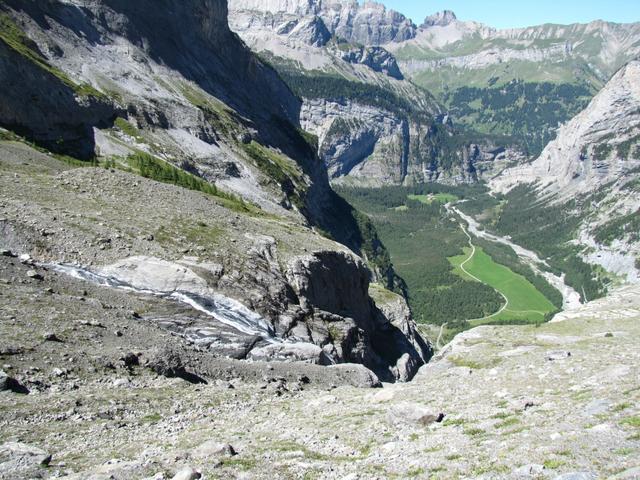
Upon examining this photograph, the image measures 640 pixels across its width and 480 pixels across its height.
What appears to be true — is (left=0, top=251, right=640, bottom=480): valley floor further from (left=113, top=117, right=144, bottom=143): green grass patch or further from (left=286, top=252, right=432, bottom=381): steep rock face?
(left=113, top=117, right=144, bottom=143): green grass patch

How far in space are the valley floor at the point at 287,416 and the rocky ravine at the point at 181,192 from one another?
7.14 meters

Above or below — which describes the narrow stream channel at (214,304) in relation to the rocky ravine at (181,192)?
below

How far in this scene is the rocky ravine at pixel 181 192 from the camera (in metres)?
41.6

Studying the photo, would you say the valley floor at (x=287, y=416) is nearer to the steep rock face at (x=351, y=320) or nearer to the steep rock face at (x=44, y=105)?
the steep rock face at (x=351, y=320)

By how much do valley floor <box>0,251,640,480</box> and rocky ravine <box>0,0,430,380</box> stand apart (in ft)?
23.4

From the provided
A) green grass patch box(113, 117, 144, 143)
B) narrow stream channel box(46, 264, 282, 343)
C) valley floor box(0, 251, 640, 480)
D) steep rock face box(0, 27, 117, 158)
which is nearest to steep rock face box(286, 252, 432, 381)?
narrow stream channel box(46, 264, 282, 343)

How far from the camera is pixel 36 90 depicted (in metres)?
80.0

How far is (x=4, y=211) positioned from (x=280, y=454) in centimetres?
3265

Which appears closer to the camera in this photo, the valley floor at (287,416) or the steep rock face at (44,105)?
the valley floor at (287,416)

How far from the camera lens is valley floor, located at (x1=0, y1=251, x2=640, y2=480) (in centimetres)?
1723

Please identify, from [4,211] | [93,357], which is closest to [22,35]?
[4,211]

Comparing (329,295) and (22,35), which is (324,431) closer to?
(329,295)

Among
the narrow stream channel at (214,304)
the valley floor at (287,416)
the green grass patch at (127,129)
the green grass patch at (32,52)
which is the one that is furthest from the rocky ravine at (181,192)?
the valley floor at (287,416)

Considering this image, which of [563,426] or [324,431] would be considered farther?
[324,431]
